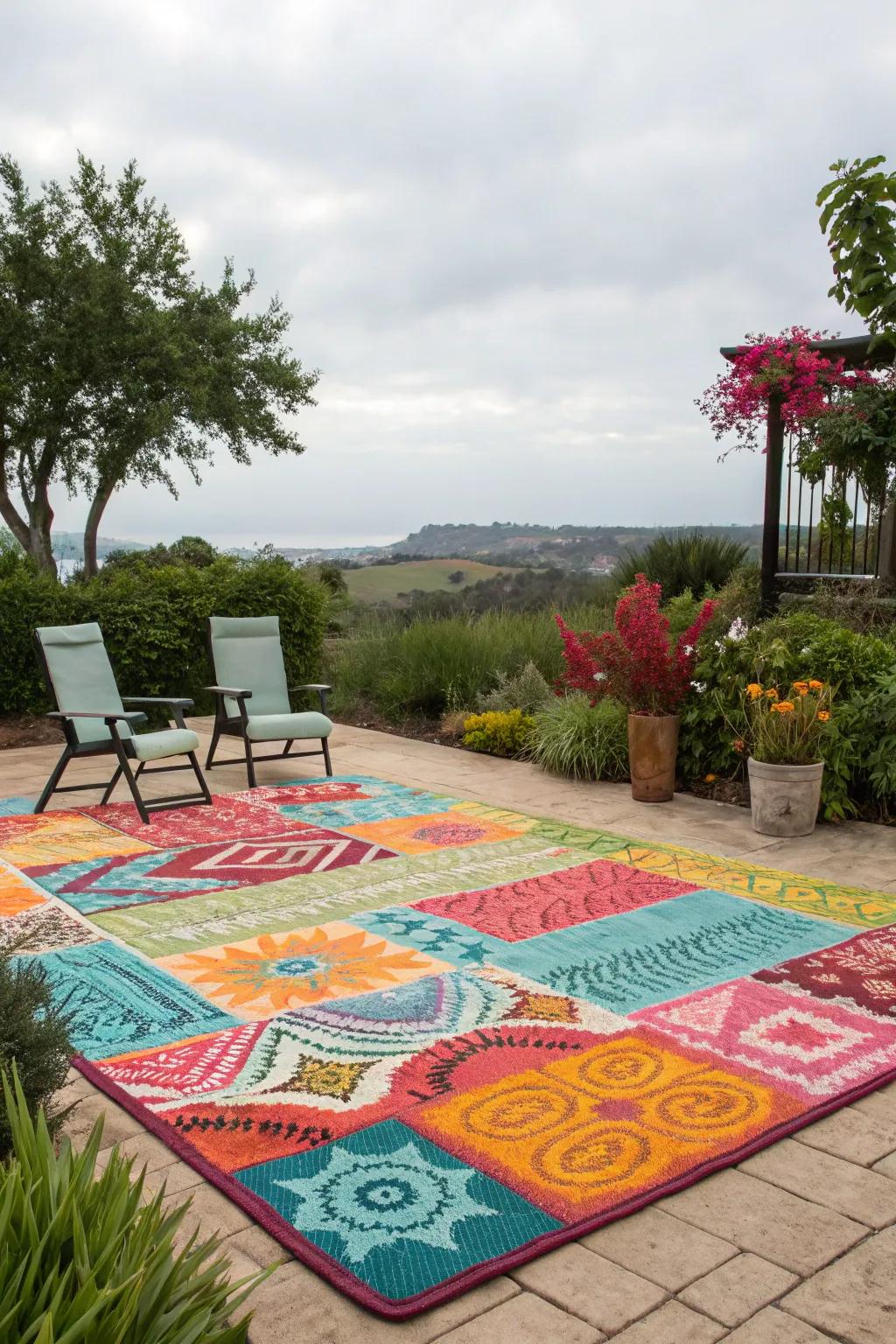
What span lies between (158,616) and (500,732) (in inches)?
131

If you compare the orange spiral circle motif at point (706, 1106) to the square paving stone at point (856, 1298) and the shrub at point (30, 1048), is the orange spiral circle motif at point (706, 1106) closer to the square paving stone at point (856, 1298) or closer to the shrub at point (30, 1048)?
the square paving stone at point (856, 1298)

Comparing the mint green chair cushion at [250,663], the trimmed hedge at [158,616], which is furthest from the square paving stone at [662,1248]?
the trimmed hedge at [158,616]

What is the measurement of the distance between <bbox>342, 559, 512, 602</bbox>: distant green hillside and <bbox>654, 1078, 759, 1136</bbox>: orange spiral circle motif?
11698 mm

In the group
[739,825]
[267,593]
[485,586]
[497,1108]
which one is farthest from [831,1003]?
[485,586]

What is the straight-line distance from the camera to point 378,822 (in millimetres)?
5672

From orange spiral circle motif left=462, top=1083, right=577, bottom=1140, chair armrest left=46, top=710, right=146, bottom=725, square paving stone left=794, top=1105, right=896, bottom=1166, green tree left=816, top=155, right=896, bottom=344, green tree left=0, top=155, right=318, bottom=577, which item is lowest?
square paving stone left=794, top=1105, right=896, bottom=1166

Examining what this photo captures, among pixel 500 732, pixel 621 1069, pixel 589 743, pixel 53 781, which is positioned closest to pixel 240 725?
pixel 53 781

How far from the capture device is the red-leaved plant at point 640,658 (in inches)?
245

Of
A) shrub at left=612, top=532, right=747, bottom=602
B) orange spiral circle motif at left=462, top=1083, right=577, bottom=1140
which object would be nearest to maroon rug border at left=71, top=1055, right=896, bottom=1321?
orange spiral circle motif at left=462, top=1083, right=577, bottom=1140

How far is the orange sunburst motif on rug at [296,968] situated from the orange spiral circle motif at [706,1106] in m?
1.08

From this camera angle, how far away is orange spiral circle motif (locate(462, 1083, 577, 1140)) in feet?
8.04

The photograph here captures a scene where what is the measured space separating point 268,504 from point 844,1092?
52.7 feet

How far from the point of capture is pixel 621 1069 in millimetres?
2768

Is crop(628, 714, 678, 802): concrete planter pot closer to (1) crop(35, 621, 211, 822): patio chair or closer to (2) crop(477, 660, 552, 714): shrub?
(2) crop(477, 660, 552, 714): shrub
